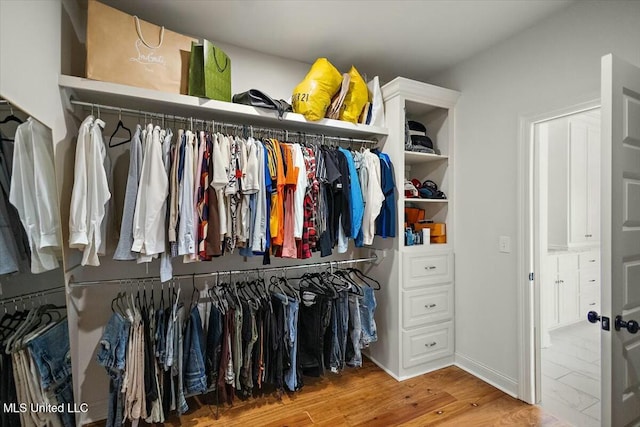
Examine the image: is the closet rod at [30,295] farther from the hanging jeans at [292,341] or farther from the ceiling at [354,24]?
the ceiling at [354,24]

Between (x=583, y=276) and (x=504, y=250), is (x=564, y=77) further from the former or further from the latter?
(x=583, y=276)

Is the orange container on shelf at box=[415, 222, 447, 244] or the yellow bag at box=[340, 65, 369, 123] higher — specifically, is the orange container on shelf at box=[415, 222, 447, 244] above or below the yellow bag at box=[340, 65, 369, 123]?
below

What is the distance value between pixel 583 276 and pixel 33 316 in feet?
15.5

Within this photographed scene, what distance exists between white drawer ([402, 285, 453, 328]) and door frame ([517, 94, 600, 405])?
1.88 ft

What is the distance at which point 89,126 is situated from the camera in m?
1.57

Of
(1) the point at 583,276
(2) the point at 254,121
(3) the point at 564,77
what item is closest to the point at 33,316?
(2) the point at 254,121

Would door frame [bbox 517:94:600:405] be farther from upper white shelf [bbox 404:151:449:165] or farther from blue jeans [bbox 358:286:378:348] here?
blue jeans [bbox 358:286:378:348]

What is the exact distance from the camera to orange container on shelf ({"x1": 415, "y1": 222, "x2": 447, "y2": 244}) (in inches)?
102

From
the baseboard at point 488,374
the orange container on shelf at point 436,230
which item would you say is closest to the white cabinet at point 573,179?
the orange container on shelf at point 436,230

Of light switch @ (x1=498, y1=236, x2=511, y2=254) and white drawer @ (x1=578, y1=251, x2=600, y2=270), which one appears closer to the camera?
light switch @ (x1=498, y1=236, x2=511, y2=254)

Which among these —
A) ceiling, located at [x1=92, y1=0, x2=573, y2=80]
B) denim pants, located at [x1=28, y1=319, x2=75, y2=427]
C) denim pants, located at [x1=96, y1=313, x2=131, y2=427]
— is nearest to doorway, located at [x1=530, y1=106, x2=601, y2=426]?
ceiling, located at [x1=92, y1=0, x2=573, y2=80]

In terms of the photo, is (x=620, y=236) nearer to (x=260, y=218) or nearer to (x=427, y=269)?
(x=427, y=269)

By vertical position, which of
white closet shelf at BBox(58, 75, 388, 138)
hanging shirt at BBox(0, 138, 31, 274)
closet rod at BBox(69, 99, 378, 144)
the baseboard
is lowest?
the baseboard

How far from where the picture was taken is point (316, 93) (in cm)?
209
